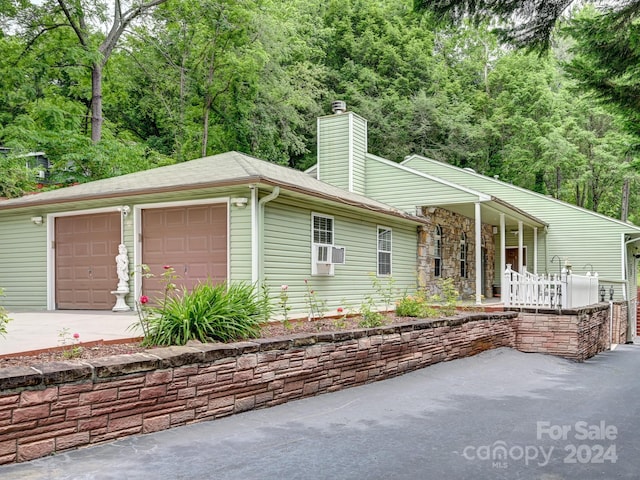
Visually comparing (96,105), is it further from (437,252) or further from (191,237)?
(437,252)

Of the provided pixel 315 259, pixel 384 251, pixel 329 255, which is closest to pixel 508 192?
pixel 384 251

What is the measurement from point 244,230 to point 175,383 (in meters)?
4.51

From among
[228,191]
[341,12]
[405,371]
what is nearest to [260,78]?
[341,12]

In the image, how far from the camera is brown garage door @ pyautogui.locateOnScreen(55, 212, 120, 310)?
409 inches

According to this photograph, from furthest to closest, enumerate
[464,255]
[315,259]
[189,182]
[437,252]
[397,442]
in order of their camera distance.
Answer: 1. [464,255]
2. [437,252]
3. [315,259]
4. [189,182]
5. [397,442]

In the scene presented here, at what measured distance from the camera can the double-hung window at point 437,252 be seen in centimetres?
1505

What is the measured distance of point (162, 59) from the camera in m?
22.5

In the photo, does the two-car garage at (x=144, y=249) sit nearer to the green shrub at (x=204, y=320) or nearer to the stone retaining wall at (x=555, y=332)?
the green shrub at (x=204, y=320)

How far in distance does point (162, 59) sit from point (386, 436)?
2133cm

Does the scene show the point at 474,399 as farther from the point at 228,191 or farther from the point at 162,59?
the point at 162,59

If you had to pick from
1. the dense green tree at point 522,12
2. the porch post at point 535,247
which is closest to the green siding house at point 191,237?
the dense green tree at point 522,12

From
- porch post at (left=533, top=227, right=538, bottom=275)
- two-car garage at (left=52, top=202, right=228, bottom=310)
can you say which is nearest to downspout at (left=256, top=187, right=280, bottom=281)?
two-car garage at (left=52, top=202, right=228, bottom=310)

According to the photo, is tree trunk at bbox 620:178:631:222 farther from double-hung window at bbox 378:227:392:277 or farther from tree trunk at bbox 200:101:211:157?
tree trunk at bbox 200:101:211:157

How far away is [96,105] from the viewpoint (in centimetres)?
1812
